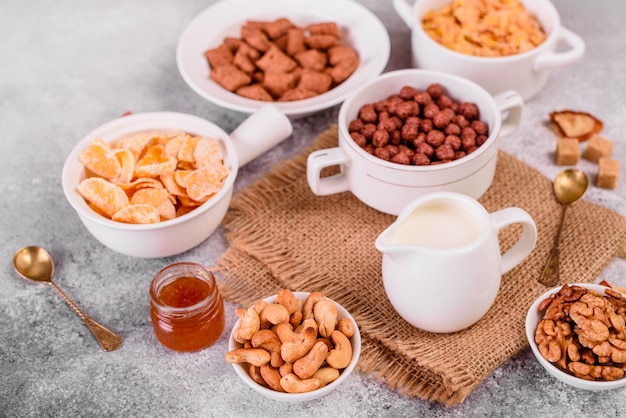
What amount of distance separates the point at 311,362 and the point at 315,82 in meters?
0.72

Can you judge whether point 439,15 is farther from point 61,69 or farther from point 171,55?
point 61,69

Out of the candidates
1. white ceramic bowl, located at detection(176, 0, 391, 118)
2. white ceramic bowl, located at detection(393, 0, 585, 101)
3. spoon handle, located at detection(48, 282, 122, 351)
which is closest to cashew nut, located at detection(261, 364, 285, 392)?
spoon handle, located at detection(48, 282, 122, 351)

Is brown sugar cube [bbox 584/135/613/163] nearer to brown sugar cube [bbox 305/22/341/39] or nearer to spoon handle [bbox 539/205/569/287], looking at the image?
spoon handle [bbox 539/205/569/287]

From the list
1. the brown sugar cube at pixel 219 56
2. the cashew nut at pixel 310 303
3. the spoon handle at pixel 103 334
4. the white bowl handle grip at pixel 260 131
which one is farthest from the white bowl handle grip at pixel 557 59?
the spoon handle at pixel 103 334

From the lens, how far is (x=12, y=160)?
1.71 meters

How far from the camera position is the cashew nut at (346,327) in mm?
→ 1234

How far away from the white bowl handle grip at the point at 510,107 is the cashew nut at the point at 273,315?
588 millimetres

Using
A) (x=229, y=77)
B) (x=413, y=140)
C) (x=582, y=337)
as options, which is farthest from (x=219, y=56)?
(x=582, y=337)

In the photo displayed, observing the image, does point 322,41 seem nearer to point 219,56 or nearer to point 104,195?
point 219,56

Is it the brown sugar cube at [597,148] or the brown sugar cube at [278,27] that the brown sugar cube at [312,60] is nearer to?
the brown sugar cube at [278,27]

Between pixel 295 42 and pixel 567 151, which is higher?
pixel 295 42

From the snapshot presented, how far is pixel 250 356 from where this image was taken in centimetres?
119

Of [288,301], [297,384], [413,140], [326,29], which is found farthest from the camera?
[326,29]

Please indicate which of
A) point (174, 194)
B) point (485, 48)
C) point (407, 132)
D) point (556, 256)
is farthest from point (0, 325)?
point (485, 48)
